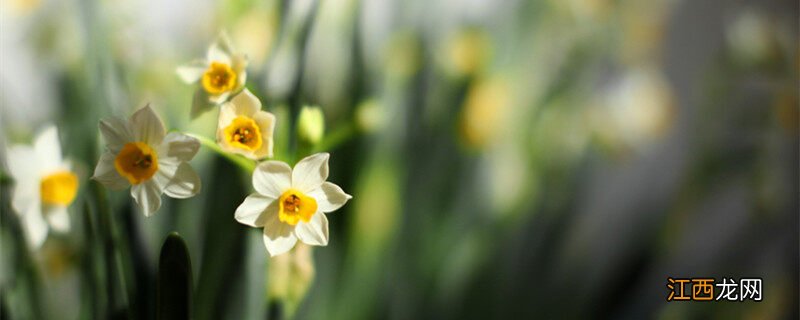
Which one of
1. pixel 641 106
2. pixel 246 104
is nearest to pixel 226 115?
pixel 246 104

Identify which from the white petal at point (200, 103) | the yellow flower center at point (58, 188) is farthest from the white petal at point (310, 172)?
the yellow flower center at point (58, 188)

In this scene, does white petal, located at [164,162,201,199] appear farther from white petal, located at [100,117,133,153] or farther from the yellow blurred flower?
the yellow blurred flower

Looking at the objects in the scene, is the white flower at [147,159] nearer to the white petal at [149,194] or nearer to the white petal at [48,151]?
the white petal at [149,194]

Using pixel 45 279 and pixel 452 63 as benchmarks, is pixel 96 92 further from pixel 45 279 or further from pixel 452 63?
pixel 452 63

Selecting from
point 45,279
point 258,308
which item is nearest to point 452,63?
point 258,308

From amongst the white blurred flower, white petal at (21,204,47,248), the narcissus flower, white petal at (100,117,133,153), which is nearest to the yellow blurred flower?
the white blurred flower

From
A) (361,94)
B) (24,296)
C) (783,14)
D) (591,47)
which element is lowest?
(24,296)
